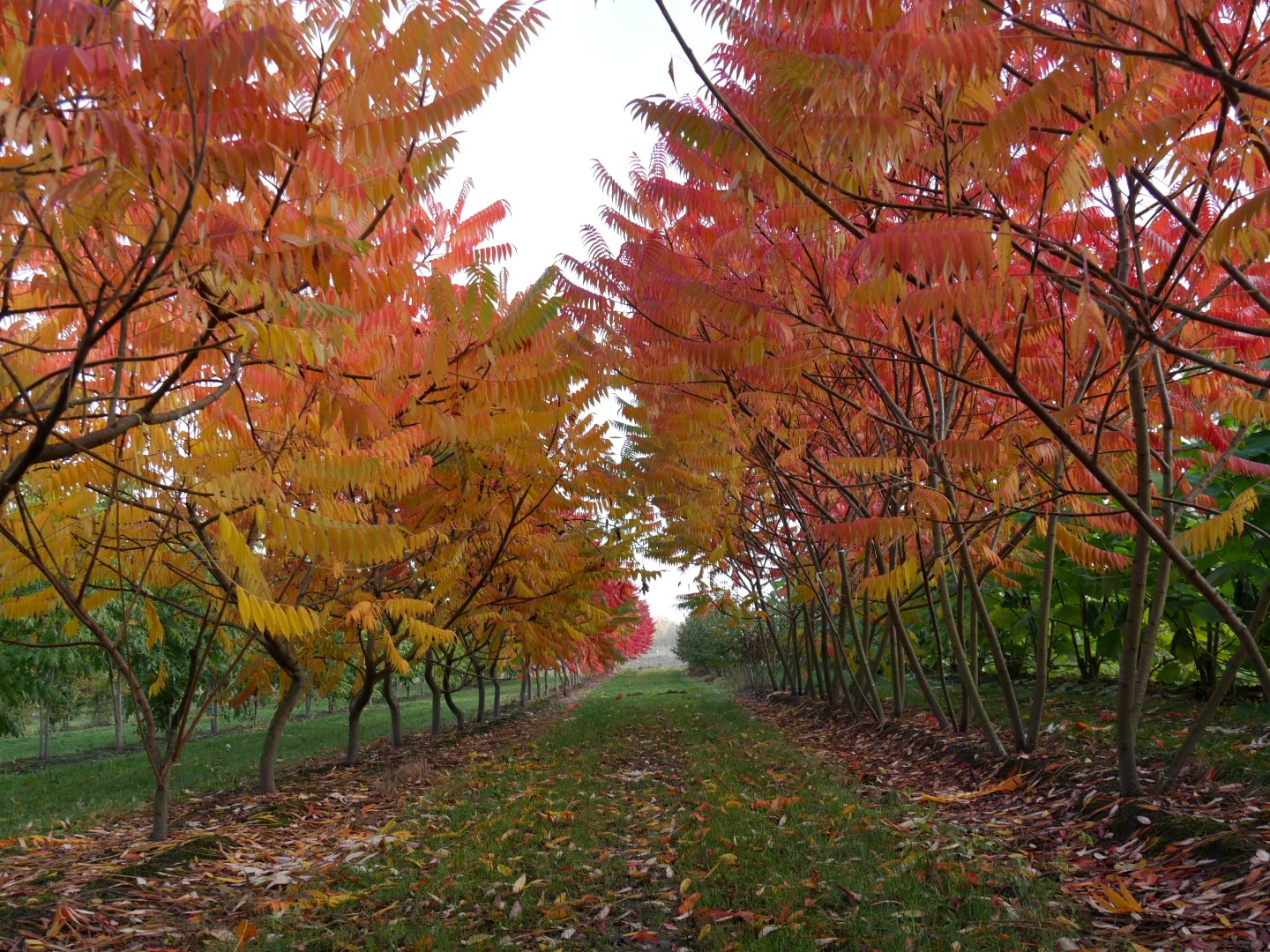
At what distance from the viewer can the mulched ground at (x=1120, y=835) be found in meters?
3.32

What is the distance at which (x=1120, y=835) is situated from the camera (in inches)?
178

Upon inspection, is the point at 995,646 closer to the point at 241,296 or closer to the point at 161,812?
the point at 241,296

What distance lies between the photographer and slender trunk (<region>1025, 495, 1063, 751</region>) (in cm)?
602

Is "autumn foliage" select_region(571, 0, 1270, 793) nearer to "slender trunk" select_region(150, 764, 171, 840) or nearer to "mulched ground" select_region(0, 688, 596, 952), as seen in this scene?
"mulched ground" select_region(0, 688, 596, 952)

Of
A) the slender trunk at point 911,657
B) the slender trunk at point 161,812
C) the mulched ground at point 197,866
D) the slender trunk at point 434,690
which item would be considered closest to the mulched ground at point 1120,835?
the slender trunk at point 911,657

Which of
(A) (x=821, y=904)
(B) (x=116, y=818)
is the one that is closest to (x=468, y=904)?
(A) (x=821, y=904)

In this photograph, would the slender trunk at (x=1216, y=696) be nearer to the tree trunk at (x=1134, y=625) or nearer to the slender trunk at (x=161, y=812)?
the tree trunk at (x=1134, y=625)

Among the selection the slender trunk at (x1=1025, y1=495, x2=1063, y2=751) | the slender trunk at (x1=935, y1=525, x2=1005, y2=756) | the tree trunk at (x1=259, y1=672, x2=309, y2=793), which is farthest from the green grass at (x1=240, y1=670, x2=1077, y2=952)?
the tree trunk at (x1=259, y1=672, x2=309, y2=793)

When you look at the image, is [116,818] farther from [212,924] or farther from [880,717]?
[880,717]

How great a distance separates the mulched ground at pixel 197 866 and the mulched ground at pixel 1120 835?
13.3ft

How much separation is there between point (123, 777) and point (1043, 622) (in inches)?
597

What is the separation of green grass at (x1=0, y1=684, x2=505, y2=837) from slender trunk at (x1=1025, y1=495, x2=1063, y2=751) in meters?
9.77

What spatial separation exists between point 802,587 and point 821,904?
28.6ft

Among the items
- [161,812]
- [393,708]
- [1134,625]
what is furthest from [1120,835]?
[393,708]
